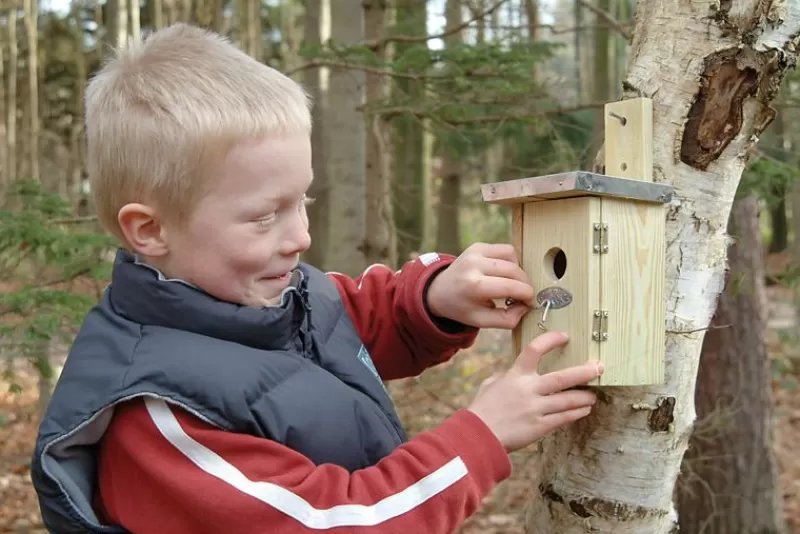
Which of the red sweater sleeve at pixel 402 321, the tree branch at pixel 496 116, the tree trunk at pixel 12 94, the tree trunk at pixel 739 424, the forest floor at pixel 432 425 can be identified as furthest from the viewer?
the tree trunk at pixel 12 94

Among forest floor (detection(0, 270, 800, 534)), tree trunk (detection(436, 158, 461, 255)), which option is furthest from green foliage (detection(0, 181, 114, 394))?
tree trunk (detection(436, 158, 461, 255))

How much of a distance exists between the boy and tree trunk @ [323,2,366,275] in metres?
3.63

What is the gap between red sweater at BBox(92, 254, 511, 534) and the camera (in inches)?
53.8

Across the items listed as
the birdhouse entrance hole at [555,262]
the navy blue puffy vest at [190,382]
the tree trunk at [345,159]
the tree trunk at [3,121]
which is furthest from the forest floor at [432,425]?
the tree trunk at [3,121]

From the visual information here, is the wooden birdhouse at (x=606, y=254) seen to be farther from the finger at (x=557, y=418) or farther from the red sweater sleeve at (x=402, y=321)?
the red sweater sleeve at (x=402, y=321)

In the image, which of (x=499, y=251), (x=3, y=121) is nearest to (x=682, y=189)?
(x=499, y=251)

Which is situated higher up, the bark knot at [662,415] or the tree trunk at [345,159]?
the tree trunk at [345,159]

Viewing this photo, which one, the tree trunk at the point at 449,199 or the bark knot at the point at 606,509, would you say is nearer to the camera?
the bark knot at the point at 606,509

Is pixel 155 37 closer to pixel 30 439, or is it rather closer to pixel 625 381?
pixel 625 381

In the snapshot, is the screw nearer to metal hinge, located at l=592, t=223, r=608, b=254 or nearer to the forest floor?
metal hinge, located at l=592, t=223, r=608, b=254

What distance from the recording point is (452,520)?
1.47 m

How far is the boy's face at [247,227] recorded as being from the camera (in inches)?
58.7

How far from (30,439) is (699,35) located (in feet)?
21.4

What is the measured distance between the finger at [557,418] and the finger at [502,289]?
260 millimetres
